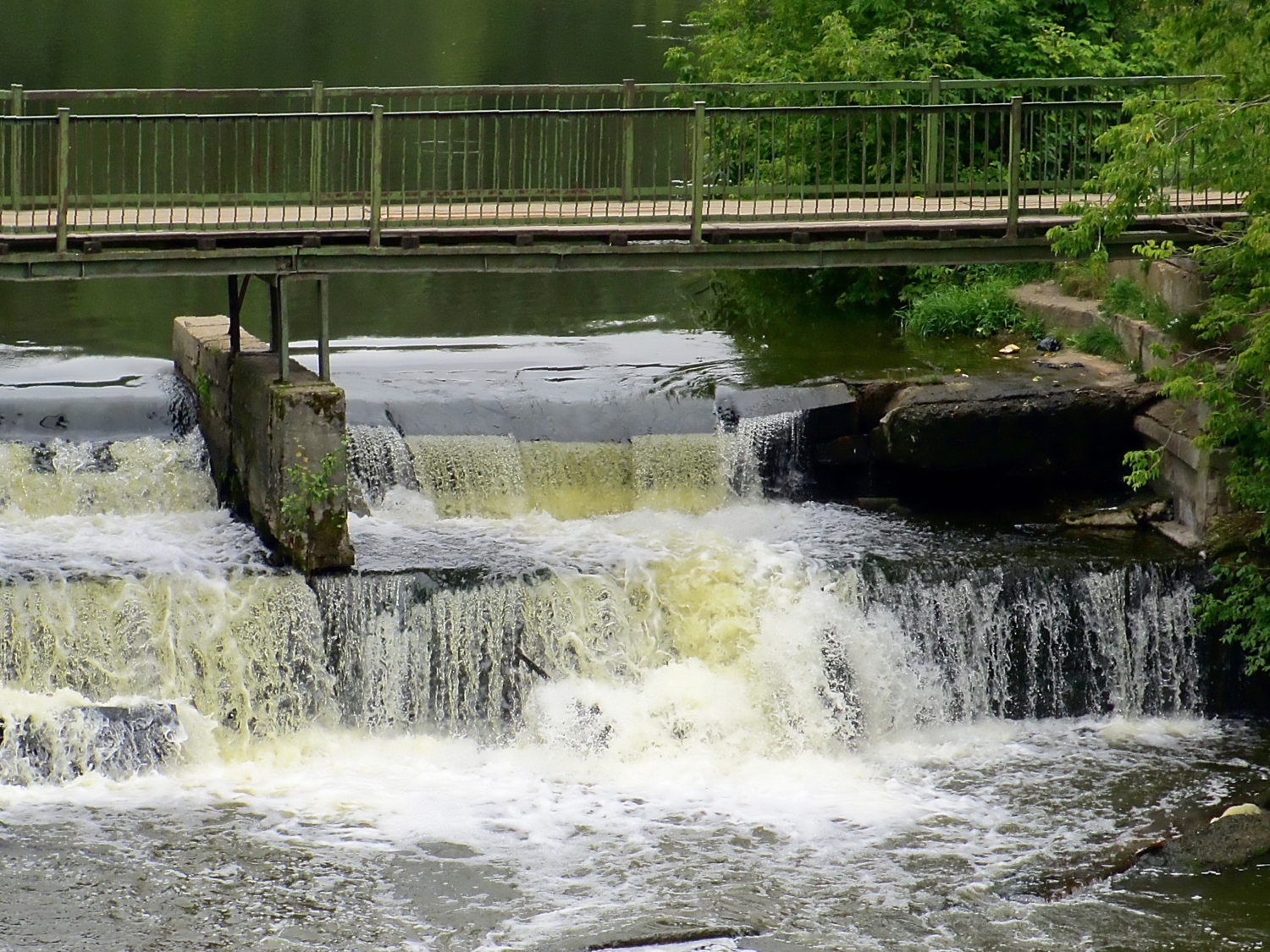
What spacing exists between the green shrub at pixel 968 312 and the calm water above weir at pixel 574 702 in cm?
109

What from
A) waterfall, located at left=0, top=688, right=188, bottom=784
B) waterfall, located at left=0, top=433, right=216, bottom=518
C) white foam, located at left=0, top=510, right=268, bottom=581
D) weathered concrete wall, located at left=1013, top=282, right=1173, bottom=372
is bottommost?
waterfall, located at left=0, top=688, right=188, bottom=784

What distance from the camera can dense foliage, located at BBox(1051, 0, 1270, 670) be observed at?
1505 cm

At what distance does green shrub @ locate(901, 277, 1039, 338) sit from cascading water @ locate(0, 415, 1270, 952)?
176 inches

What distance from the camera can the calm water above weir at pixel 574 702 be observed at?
42.0ft

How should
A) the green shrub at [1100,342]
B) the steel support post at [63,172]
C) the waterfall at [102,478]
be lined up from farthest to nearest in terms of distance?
the green shrub at [1100,342] < the waterfall at [102,478] < the steel support post at [63,172]

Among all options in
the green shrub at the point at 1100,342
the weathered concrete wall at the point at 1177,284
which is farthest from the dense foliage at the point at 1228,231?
the green shrub at the point at 1100,342

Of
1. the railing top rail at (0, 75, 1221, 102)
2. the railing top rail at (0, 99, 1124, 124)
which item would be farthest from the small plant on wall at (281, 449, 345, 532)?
the railing top rail at (0, 75, 1221, 102)

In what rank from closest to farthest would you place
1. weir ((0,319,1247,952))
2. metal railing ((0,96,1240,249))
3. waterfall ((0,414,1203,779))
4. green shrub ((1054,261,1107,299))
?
1. weir ((0,319,1247,952))
2. waterfall ((0,414,1203,779))
3. metal railing ((0,96,1240,249))
4. green shrub ((1054,261,1107,299))

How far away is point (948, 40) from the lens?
24.3 meters

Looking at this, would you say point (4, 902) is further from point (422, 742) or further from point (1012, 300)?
point (1012, 300)

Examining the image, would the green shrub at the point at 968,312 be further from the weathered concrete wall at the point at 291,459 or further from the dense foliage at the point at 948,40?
the weathered concrete wall at the point at 291,459

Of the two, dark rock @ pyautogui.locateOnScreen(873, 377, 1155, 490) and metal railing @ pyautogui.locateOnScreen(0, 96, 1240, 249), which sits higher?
metal railing @ pyautogui.locateOnScreen(0, 96, 1240, 249)

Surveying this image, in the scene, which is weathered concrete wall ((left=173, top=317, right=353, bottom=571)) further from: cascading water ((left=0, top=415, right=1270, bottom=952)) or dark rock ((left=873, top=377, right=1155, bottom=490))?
dark rock ((left=873, top=377, right=1155, bottom=490))

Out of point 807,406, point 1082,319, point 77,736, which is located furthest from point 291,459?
point 1082,319
